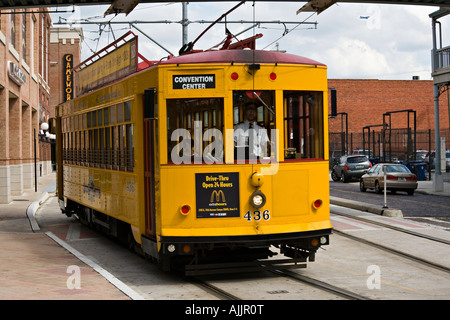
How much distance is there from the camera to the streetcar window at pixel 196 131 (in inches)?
373

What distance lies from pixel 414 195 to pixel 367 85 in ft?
149

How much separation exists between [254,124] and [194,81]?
3.39 ft

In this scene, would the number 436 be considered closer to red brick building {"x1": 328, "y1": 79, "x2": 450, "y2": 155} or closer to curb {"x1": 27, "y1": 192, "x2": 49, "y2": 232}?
curb {"x1": 27, "y1": 192, "x2": 49, "y2": 232}

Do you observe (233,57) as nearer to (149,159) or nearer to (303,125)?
(303,125)

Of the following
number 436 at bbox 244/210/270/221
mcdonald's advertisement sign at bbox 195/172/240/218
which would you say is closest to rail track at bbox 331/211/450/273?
number 436 at bbox 244/210/270/221

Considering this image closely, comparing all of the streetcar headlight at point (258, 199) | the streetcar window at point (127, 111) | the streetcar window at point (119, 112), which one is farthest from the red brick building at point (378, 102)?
the streetcar headlight at point (258, 199)

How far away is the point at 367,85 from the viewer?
72.3 metres

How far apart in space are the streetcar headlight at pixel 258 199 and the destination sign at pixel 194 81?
1597mm

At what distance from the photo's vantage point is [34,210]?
2270cm

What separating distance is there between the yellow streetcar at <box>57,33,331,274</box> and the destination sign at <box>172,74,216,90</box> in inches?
0.5

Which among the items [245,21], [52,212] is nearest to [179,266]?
[52,212]

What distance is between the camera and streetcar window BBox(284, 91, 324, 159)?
9.80 m

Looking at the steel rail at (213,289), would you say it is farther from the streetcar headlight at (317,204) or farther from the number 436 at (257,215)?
the streetcar headlight at (317,204)

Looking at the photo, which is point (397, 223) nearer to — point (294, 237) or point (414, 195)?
point (294, 237)
